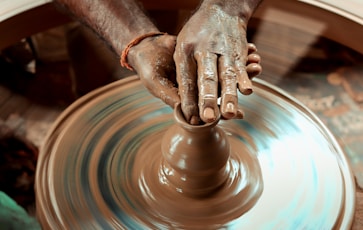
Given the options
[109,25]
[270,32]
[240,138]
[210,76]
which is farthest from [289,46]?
[210,76]

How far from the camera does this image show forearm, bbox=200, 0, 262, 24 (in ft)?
4.48

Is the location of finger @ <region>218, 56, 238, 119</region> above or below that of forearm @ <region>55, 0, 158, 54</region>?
above

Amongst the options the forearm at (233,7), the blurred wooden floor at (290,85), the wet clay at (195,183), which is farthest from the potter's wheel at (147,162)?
the forearm at (233,7)

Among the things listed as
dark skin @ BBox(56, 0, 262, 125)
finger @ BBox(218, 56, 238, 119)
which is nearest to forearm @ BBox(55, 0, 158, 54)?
dark skin @ BBox(56, 0, 262, 125)

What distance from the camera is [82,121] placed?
1.55m

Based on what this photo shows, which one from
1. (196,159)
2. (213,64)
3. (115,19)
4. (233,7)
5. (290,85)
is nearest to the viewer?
(213,64)

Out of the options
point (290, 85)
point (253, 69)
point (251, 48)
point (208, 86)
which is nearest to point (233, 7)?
point (251, 48)

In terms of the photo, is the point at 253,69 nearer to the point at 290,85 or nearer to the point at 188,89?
the point at 188,89

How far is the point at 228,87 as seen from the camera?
41.4 inches

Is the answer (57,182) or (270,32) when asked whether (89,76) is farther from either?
(270,32)

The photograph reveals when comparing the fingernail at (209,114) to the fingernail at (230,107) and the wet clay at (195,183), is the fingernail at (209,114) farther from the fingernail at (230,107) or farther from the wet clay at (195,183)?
the wet clay at (195,183)

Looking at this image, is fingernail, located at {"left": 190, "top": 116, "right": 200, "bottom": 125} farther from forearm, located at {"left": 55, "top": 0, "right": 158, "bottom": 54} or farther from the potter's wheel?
forearm, located at {"left": 55, "top": 0, "right": 158, "bottom": 54}

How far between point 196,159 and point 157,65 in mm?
254

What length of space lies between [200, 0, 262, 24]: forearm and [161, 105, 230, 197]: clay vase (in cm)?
33
